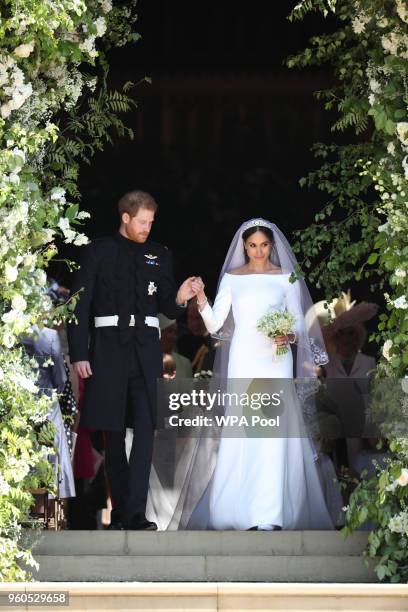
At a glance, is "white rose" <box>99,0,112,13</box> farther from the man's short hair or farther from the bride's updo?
the bride's updo

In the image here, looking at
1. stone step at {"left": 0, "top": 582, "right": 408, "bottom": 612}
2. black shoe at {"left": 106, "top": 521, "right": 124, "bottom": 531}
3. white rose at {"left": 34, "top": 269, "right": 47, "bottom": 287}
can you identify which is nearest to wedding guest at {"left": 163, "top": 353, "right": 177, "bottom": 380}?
black shoe at {"left": 106, "top": 521, "right": 124, "bottom": 531}

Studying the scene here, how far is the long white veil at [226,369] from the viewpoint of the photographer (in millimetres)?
7949

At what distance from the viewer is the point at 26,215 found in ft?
22.6

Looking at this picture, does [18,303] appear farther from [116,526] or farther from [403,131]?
[403,131]

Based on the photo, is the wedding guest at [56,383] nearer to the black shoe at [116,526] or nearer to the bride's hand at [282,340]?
the black shoe at [116,526]

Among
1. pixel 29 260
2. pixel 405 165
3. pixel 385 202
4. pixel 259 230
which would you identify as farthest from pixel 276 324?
pixel 29 260

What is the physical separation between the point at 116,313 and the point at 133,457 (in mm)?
872

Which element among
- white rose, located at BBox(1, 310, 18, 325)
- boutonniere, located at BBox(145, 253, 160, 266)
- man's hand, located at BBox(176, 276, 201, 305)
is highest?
boutonniere, located at BBox(145, 253, 160, 266)

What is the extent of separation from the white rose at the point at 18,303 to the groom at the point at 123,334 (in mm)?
857

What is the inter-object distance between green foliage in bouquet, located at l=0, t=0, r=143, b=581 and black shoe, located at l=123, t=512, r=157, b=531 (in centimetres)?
61

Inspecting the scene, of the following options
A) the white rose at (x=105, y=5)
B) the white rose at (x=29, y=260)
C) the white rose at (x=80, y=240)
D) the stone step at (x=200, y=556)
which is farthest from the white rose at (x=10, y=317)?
the white rose at (x=105, y=5)

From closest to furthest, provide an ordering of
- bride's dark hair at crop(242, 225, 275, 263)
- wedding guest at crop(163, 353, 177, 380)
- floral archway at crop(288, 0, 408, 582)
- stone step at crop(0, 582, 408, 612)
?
stone step at crop(0, 582, 408, 612), floral archway at crop(288, 0, 408, 582), bride's dark hair at crop(242, 225, 275, 263), wedding guest at crop(163, 353, 177, 380)

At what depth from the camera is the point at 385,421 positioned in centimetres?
730

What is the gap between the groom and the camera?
7664 mm
